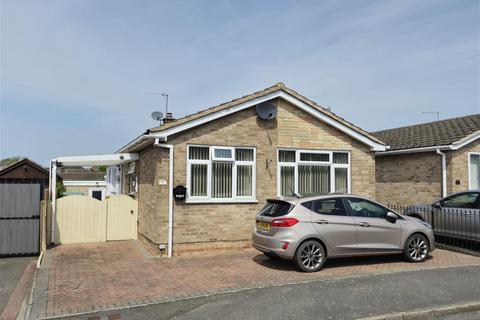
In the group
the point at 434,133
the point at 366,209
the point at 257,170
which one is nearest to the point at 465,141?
the point at 434,133

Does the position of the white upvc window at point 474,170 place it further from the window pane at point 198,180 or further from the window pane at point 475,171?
the window pane at point 198,180

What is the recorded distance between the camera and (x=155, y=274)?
8047 millimetres

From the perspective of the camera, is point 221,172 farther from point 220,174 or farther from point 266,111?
point 266,111

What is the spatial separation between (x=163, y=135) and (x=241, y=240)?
3.53 meters

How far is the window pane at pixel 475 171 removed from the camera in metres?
14.1

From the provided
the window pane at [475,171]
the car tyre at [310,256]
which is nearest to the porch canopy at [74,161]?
the car tyre at [310,256]

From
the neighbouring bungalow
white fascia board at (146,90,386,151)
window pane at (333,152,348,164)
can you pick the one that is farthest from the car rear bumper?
the neighbouring bungalow

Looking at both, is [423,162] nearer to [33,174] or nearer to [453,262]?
[453,262]

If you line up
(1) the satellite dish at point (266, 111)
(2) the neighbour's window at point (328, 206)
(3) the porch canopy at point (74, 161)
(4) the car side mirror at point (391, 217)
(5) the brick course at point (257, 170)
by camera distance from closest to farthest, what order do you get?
(2) the neighbour's window at point (328, 206), (4) the car side mirror at point (391, 217), (5) the brick course at point (257, 170), (1) the satellite dish at point (266, 111), (3) the porch canopy at point (74, 161)

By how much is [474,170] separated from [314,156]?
6.85 meters

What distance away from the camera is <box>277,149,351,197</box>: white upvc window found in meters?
11.3

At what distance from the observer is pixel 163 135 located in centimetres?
977

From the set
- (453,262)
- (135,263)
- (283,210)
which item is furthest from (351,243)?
(135,263)

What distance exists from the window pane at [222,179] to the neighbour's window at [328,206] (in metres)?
2.95
